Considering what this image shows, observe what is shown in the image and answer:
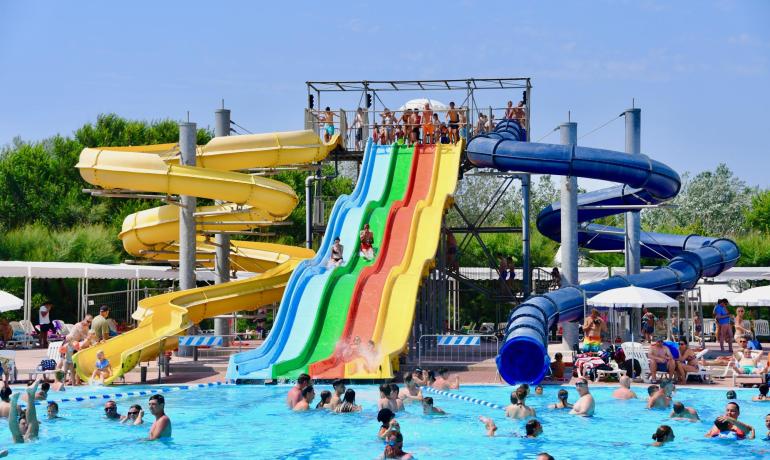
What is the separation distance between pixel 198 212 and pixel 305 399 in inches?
374

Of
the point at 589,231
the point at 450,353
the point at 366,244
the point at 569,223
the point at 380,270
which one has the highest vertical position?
the point at 589,231

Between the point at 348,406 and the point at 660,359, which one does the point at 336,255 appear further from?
the point at 348,406

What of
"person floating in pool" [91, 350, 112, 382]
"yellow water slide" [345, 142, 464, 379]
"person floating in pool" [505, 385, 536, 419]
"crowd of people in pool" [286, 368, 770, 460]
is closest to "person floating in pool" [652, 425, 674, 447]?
"crowd of people in pool" [286, 368, 770, 460]

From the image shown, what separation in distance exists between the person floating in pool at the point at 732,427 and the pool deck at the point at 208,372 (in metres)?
4.46

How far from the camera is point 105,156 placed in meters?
21.2

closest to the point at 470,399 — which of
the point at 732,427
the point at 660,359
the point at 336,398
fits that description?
the point at 336,398

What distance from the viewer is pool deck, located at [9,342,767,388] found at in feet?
58.0

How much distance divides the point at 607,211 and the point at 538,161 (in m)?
5.74

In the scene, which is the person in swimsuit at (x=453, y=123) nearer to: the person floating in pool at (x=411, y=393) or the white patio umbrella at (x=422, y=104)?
the white patio umbrella at (x=422, y=104)

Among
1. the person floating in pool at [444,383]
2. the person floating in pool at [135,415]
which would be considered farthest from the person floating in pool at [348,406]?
the person floating in pool at [135,415]

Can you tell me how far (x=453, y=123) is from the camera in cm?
2647

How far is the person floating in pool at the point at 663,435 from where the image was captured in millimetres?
12350

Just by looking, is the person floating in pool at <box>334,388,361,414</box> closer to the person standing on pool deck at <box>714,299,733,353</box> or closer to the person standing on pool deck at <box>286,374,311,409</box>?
the person standing on pool deck at <box>286,374,311,409</box>

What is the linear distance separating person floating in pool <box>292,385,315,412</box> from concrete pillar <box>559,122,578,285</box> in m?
8.27
